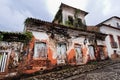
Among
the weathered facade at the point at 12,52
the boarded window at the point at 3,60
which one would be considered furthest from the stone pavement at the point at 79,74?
the boarded window at the point at 3,60

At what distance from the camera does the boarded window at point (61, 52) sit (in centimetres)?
1148

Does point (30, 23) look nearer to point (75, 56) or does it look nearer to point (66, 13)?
point (75, 56)

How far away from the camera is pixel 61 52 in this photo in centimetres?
1188

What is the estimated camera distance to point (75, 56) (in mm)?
12523

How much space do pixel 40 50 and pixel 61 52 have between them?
246cm

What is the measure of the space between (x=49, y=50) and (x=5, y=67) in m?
4.19

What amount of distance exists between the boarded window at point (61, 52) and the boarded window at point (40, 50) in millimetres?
1585

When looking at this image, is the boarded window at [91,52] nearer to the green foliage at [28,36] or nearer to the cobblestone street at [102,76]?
the cobblestone street at [102,76]

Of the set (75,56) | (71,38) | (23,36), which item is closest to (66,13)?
(71,38)

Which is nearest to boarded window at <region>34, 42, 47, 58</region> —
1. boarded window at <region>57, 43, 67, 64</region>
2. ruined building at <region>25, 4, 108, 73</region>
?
ruined building at <region>25, 4, 108, 73</region>

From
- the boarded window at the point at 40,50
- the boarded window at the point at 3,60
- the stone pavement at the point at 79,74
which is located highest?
the boarded window at the point at 40,50

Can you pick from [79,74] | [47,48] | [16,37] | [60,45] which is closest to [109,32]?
[60,45]

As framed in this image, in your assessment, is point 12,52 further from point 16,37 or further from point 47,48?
point 47,48

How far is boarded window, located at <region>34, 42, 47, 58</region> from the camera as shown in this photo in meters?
10.3
